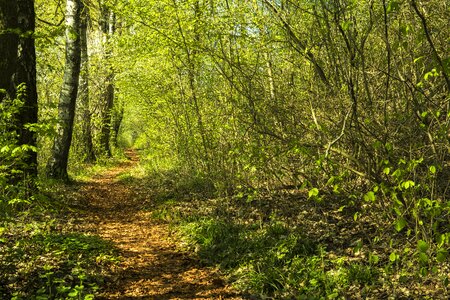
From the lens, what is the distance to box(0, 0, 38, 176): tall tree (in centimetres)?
621

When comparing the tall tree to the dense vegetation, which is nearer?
the dense vegetation

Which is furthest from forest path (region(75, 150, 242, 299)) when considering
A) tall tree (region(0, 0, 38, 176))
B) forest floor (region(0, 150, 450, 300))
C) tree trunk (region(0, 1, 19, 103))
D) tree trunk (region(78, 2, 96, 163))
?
tree trunk (region(78, 2, 96, 163))

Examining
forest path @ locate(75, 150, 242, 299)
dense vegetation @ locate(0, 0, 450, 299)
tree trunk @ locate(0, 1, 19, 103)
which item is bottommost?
forest path @ locate(75, 150, 242, 299)

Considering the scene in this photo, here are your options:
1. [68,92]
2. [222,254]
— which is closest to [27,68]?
[68,92]

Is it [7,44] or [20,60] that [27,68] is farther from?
[7,44]

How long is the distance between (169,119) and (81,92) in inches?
200

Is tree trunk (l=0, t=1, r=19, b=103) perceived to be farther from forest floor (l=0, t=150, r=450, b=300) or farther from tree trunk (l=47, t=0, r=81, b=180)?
tree trunk (l=47, t=0, r=81, b=180)

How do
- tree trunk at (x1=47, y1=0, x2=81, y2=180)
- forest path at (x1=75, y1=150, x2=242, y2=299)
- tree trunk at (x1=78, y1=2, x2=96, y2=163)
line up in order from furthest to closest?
1. tree trunk at (x1=78, y1=2, x2=96, y2=163)
2. tree trunk at (x1=47, y1=0, x2=81, y2=180)
3. forest path at (x1=75, y1=150, x2=242, y2=299)

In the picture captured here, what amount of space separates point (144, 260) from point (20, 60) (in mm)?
4289

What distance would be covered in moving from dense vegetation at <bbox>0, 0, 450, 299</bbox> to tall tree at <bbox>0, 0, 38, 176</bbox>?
158mm

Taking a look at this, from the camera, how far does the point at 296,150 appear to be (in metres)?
4.40

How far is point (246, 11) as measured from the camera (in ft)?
24.3

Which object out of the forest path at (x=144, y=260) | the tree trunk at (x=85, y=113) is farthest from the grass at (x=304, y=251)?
the tree trunk at (x=85, y=113)

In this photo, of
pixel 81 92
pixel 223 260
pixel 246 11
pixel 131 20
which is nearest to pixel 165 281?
pixel 223 260
